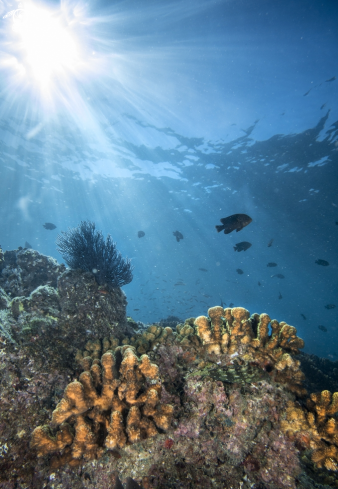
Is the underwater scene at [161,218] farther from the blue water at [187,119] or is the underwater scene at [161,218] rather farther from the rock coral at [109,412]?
the blue water at [187,119]

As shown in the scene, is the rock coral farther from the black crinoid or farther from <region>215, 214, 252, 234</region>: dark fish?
<region>215, 214, 252, 234</region>: dark fish

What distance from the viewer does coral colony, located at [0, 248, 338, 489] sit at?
Result: 2248 mm

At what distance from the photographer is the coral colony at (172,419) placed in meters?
2.25

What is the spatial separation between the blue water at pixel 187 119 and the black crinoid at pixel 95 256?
14.8 metres

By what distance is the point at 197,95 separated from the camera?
55.9 ft

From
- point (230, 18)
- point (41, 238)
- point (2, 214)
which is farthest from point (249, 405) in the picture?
point (41, 238)

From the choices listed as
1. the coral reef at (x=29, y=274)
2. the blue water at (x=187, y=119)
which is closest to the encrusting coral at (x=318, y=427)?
the coral reef at (x=29, y=274)

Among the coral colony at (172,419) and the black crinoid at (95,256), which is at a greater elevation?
the black crinoid at (95,256)

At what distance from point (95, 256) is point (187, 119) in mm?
19439

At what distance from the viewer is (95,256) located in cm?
476

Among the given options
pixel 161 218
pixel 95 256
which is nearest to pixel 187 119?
pixel 95 256

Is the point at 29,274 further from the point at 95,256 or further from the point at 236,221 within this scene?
the point at 236,221

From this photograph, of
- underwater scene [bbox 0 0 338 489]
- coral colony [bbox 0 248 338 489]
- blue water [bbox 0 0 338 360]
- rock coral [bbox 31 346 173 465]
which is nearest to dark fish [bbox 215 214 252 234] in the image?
underwater scene [bbox 0 0 338 489]

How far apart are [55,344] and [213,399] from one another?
2.56 m
